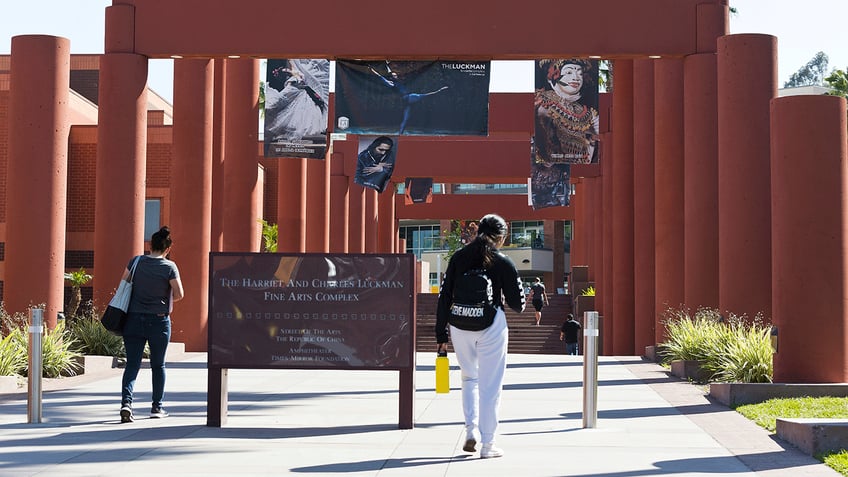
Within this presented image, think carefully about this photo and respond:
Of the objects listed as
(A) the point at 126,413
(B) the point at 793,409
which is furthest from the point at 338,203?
(A) the point at 126,413

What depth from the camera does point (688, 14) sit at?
1778 cm

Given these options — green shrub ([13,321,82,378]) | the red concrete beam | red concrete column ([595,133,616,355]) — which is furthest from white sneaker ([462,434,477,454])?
red concrete column ([595,133,616,355])

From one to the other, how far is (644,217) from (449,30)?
817cm

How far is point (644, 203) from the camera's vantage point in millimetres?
24438

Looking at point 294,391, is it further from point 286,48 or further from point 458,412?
point 286,48

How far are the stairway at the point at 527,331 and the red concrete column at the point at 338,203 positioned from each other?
4.26 metres

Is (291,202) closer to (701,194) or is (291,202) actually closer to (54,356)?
(701,194)

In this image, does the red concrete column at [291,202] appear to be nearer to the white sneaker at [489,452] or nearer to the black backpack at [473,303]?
the black backpack at [473,303]

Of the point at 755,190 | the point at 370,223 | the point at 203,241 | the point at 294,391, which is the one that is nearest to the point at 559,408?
the point at 294,391

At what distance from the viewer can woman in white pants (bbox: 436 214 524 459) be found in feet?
28.1

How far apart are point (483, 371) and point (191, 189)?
1456 cm

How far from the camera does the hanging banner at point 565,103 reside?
23.1 metres

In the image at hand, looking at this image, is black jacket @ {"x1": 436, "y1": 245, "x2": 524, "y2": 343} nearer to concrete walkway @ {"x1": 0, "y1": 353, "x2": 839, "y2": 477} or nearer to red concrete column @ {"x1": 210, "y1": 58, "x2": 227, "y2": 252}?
concrete walkway @ {"x1": 0, "y1": 353, "x2": 839, "y2": 477}

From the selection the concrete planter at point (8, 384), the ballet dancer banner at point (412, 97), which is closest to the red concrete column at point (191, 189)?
the ballet dancer banner at point (412, 97)
